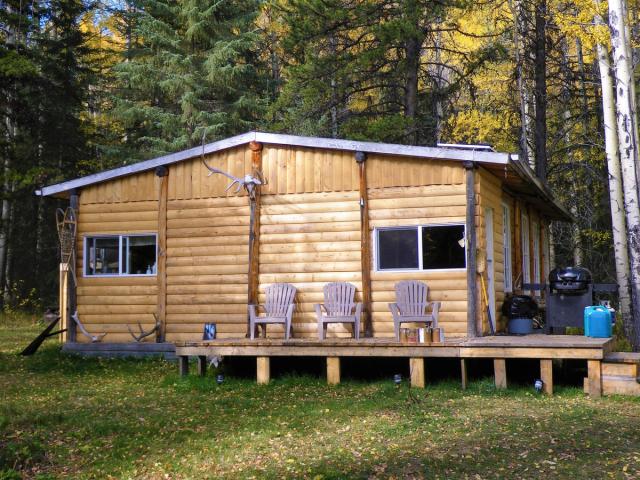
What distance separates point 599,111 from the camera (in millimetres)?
18562

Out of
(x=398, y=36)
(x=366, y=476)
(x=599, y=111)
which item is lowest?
(x=366, y=476)

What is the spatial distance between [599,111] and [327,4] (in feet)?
24.2

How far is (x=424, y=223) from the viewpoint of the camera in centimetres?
1091

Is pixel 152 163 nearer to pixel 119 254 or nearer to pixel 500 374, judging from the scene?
pixel 119 254

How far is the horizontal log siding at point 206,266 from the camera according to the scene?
11984mm

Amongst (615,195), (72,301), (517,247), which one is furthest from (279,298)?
(615,195)

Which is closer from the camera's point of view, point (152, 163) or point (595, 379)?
point (595, 379)

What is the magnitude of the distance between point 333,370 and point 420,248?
232cm

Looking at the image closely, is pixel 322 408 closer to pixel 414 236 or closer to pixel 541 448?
pixel 541 448

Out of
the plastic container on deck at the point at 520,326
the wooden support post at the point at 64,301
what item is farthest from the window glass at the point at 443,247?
the wooden support post at the point at 64,301

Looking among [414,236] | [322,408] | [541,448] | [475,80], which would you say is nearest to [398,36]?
[475,80]

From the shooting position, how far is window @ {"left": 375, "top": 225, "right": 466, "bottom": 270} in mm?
10766

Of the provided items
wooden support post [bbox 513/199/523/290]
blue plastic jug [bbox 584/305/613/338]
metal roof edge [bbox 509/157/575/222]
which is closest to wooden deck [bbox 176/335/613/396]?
blue plastic jug [bbox 584/305/613/338]

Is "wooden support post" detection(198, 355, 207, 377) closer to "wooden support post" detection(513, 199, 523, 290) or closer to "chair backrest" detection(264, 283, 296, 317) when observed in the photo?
"chair backrest" detection(264, 283, 296, 317)
